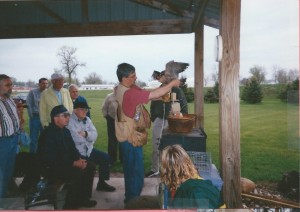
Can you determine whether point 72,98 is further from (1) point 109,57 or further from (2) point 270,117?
(2) point 270,117

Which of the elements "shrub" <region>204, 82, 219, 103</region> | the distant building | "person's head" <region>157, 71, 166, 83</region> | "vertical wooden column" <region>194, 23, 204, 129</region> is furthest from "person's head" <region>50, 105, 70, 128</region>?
"shrub" <region>204, 82, 219, 103</region>

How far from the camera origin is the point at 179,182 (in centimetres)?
227

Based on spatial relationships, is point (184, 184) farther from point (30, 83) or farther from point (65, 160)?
point (30, 83)

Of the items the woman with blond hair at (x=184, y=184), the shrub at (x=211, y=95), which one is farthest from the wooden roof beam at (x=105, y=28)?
the shrub at (x=211, y=95)

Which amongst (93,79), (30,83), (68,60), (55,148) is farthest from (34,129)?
(93,79)

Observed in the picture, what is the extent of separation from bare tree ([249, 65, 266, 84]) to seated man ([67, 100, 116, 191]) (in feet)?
56.4

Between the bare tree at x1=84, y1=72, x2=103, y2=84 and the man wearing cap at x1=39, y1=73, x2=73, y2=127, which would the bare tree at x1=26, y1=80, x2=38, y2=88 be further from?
the man wearing cap at x1=39, y1=73, x2=73, y2=127

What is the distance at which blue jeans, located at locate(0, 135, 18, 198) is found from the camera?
372 cm

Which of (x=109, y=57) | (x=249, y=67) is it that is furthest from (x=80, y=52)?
(x=249, y=67)

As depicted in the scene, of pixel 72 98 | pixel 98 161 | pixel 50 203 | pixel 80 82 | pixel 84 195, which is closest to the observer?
pixel 50 203

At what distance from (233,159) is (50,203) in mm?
2031

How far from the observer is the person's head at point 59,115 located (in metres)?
3.95

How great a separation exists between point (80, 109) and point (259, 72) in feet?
59.8

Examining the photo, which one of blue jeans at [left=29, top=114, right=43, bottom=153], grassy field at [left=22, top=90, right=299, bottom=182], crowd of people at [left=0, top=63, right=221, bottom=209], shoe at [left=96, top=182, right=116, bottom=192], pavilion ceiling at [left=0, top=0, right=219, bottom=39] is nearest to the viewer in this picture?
crowd of people at [left=0, top=63, right=221, bottom=209]
